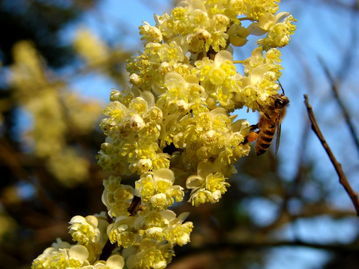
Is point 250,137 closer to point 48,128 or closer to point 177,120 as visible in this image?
point 177,120

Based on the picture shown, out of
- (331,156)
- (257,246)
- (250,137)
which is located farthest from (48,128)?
(331,156)

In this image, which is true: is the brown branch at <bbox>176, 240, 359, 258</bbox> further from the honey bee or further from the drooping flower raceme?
the drooping flower raceme

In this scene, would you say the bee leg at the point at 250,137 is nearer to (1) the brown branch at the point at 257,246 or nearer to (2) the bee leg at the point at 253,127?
(2) the bee leg at the point at 253,127

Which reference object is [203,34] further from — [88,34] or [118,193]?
[88,34]

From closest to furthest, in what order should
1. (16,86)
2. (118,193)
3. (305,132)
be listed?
1. (118,193)
2. (305,132)
3. (16,86)

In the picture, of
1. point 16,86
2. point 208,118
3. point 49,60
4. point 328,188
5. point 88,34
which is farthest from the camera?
point 49,60

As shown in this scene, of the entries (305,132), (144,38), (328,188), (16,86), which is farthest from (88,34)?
(144,38)

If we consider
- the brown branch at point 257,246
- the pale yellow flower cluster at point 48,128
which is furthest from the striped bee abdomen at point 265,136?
the pale yellow flower cluster at point 48,128

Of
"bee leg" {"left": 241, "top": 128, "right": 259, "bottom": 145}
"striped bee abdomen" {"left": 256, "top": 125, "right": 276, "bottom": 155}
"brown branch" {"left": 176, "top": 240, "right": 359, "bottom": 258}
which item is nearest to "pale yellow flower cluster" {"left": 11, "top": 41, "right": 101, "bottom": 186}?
"brown branch" {"left": 176, "top": 240, "right": 359, "bottom": 258}

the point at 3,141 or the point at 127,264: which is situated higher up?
the point at 3,141
